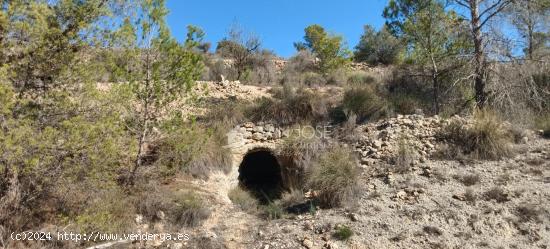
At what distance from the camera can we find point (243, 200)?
28.3 feet

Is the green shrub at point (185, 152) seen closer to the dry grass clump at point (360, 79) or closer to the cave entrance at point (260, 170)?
the cave entrance at point (260, 170)

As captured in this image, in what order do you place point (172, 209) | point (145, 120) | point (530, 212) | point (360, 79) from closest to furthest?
point (530, 212), point (172, 209), point (145, 120), point (360, 79)

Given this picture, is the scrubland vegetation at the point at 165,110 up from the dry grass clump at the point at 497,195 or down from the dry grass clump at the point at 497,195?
up

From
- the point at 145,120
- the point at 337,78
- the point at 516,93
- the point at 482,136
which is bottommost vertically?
the point at 482,136

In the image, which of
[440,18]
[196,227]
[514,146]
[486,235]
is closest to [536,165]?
[514,146]

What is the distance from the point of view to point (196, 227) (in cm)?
669

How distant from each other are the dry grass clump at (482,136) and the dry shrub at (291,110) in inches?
132

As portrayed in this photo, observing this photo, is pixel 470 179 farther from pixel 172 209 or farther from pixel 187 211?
pixel 172 209

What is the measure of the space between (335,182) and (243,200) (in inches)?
92.6

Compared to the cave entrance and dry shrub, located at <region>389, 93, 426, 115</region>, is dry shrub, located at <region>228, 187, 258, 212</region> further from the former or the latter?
dry shrub, located at <region>389, 93, 426, 115</region>

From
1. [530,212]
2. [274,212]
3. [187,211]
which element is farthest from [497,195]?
[187,211]

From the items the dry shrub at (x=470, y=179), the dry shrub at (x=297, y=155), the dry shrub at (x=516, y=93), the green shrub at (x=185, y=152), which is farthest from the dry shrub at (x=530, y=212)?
the green shrub at (x=185, y=152)

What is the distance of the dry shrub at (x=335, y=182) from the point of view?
7.12 m

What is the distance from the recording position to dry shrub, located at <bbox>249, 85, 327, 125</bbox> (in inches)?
426
